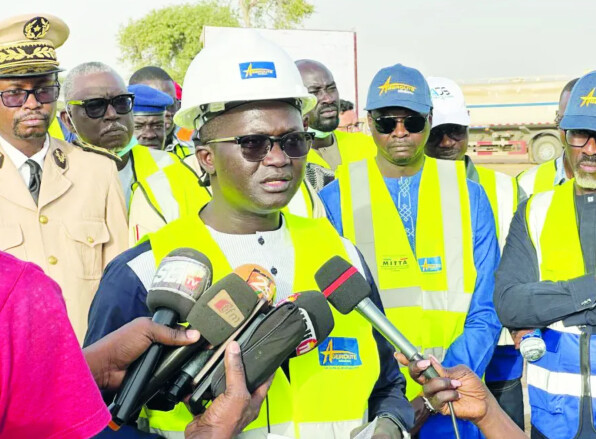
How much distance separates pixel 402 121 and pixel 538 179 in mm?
1762

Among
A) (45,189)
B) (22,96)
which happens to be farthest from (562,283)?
(22,96)

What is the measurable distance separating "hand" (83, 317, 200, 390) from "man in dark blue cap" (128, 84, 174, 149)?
16.0ft

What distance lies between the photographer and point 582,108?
157 inches

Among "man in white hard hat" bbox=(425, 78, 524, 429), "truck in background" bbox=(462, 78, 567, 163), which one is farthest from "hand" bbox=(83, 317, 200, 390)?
"truck in background" bbox=(462, 78, 567, 163)

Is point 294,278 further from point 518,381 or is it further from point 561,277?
point 518,381

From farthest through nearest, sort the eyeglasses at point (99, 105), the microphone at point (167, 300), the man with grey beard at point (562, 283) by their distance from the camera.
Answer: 1. the eyeglasses at point (99, 105)
2. the man with grey beard at point (562, 283)
3. the microphone at point (167, 300)

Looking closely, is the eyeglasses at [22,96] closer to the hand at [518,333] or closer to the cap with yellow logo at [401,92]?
the cap with yellow logo at [401,92]

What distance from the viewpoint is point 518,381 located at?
499 centimetres

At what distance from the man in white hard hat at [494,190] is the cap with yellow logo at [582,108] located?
108 cm

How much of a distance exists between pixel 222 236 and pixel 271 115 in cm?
45

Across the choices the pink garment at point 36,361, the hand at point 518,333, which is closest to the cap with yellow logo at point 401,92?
the hand at point 518,333

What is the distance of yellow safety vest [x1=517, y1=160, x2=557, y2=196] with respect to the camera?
5801 millimetres

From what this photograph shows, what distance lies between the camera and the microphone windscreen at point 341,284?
2451 mm

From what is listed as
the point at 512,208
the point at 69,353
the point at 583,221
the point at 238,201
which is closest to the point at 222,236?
the point at 238,201
